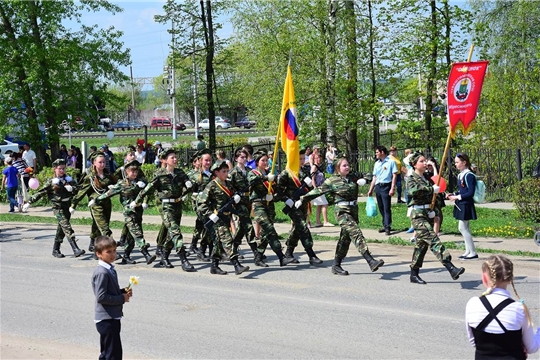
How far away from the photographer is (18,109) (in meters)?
29.6

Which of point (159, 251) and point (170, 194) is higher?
point (170, 194)

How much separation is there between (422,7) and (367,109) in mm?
3730

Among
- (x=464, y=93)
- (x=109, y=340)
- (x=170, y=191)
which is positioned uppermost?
(x=464, y=93)

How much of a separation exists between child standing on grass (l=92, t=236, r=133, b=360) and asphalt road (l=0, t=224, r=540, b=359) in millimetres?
1652

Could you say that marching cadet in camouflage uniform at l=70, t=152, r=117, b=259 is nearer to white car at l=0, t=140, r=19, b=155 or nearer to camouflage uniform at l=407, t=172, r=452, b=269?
camouflage uniform at l=407, t=172, r=452, b=269

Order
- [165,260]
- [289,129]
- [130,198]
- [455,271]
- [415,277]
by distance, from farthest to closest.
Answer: [130,198]
[289,129]
[165,260]
[415,277]
[455,271]

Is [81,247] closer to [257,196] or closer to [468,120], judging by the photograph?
[257,196]

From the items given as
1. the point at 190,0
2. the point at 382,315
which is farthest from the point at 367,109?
the point at 382,315

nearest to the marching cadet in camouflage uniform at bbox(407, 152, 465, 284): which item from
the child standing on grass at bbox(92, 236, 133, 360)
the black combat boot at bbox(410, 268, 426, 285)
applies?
the black combat boot at bbox(410, 268, 426, 285)

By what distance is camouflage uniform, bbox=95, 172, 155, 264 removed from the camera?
1431 cm

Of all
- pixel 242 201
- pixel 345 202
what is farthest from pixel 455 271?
pixel 242 201

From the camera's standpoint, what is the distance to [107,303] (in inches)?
277

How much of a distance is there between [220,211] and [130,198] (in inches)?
98.1

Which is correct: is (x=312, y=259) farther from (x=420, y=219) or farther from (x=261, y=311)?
(x=261, y=311)
